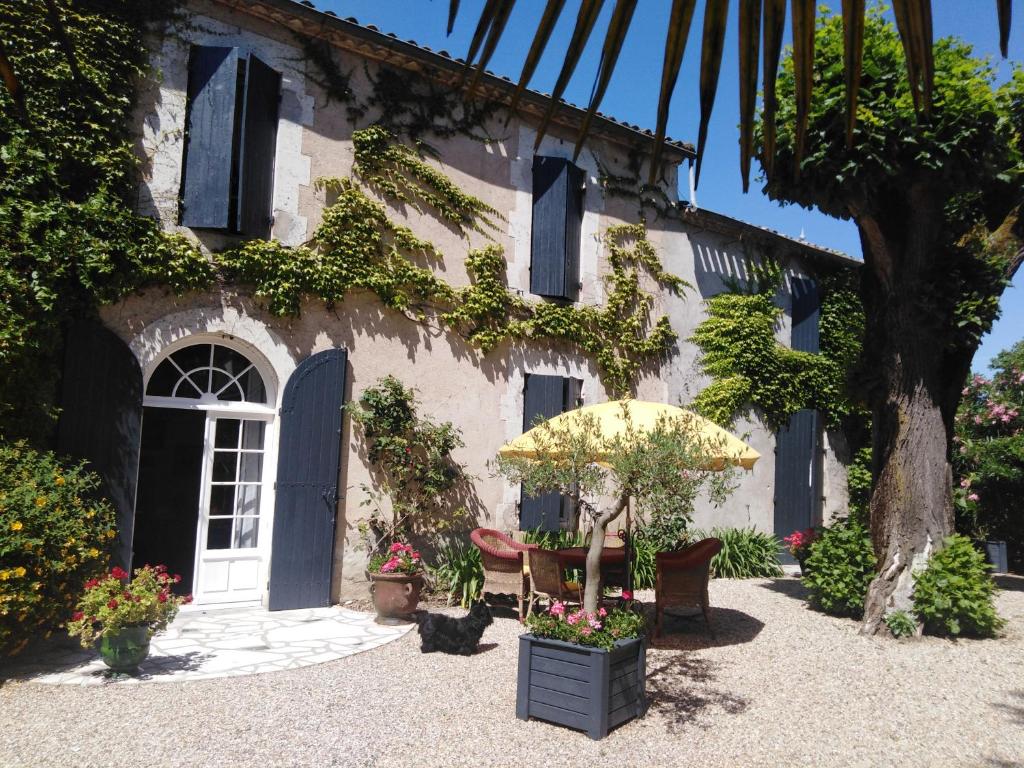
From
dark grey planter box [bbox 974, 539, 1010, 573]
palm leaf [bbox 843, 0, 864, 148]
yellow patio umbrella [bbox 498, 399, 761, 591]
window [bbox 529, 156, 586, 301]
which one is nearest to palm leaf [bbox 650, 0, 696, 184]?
palm leaf [bbox 843, 0, 864, 148]

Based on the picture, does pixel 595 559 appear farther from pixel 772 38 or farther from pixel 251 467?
pixel 772 38

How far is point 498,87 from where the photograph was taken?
29.6 feet

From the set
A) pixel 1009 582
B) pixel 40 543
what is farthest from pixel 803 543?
pixel 40 543

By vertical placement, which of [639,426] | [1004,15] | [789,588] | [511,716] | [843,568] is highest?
[1004,15]

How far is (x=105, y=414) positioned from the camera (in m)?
6.63

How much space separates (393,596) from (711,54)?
7151 mm

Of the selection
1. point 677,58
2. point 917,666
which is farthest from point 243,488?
point 677,58

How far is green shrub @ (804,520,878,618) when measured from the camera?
7734 millimetres

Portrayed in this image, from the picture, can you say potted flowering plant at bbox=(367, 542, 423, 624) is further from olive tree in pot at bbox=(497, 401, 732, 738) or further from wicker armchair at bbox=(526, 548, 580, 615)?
olive tree in pot at bbox=(497, 401, 732, 738)

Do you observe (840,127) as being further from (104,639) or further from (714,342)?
(104,639)

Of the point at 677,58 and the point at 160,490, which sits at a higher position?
the point at 677,58

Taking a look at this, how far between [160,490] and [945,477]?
7779 mm

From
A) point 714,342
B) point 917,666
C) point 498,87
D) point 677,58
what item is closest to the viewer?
point 677,58

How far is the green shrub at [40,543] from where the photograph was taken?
16.5 feet
